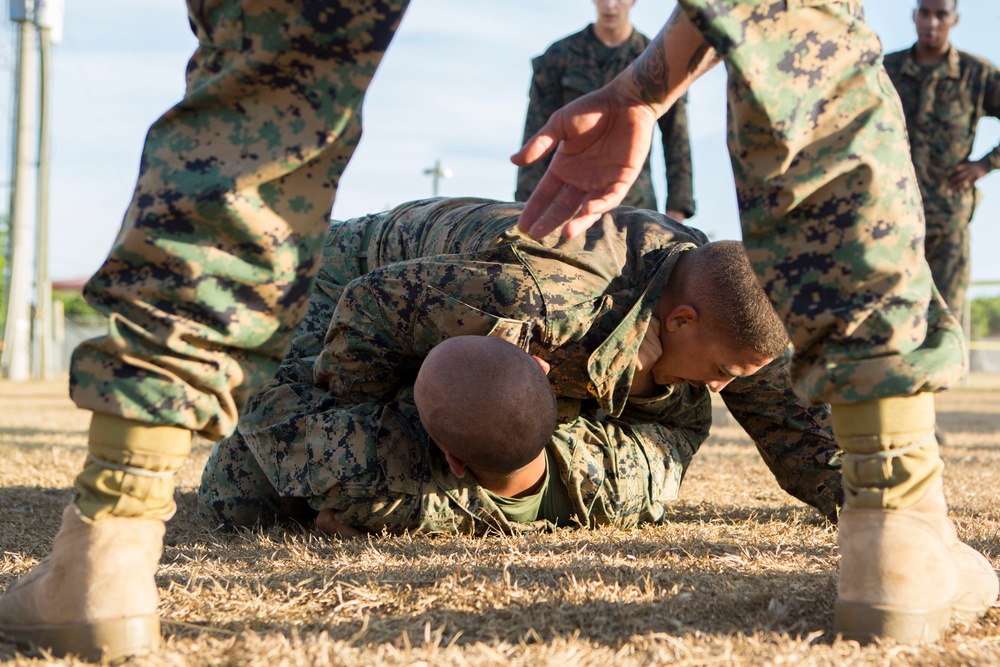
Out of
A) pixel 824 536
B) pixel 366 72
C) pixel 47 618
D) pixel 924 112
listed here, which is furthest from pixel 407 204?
pixel 924 112

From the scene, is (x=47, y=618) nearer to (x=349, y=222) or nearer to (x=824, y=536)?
(x=824, y=536)

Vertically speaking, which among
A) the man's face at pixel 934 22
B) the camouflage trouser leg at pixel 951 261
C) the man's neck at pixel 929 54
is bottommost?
the camouflage trouser leg at pixel 951 261

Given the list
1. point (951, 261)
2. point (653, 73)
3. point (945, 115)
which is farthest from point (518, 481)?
point (945, 115)

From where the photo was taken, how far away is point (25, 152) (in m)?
14.3

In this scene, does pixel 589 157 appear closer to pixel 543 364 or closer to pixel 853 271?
pixel 543 364

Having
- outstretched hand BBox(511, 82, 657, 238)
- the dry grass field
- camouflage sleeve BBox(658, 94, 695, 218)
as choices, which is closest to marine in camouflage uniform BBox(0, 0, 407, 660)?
the dry grass field

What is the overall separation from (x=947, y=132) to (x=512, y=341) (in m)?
3.74

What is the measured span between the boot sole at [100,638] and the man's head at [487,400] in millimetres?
892

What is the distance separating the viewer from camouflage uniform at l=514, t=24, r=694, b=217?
4.89 meters

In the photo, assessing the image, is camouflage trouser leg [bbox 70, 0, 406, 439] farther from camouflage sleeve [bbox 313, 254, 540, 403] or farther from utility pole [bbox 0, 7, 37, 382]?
utility pole [bbox 0, 7, 37, 382]

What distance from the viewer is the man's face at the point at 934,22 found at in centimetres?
479

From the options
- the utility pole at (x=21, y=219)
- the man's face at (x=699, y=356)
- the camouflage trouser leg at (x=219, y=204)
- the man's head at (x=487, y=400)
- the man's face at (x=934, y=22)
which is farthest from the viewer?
the utility pole at (x=21, y=219)

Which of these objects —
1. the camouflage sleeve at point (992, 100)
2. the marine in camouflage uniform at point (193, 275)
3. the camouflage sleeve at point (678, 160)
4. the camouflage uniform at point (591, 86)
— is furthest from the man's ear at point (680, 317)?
the camouflage sleeve at point (992, 100)

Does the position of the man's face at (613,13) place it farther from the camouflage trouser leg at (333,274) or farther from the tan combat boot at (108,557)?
the tan combat boot at (108,557)
